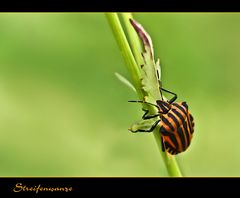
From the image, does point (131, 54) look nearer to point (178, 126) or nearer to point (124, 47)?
point (124, 47)

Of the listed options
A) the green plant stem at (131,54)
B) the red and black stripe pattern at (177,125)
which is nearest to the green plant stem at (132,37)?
the green plant stem at (131,54)

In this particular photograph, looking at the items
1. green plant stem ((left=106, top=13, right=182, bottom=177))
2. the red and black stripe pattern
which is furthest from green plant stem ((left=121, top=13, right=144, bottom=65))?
the red and black stripe pattern

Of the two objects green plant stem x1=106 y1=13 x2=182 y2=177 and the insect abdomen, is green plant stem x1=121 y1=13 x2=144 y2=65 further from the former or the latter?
the insect abdomen

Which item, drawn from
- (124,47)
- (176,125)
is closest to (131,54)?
(124,47)

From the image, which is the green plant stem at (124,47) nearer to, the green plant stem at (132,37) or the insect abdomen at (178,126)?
the green plant stem at (132,37)

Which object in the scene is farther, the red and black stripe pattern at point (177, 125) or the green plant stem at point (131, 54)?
the red and black stripe pattern at point (177, 125)
